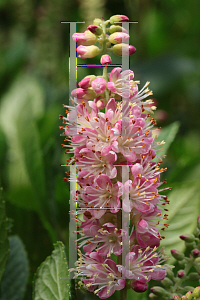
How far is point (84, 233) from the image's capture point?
0.70m

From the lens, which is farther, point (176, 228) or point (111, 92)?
point (176, 228)

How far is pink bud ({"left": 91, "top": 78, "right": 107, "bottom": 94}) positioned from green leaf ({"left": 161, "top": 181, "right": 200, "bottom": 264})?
0.36 metres

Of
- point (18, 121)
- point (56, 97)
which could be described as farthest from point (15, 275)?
point (56, 97)

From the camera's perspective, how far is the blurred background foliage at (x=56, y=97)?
101 cm

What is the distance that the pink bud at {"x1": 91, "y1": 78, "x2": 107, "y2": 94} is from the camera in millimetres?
700

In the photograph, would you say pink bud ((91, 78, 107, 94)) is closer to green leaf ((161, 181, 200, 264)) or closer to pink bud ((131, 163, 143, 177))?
pink bud ((131, 163, 143, 177))

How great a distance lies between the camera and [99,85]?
0.70m

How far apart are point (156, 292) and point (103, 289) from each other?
0.10 metres

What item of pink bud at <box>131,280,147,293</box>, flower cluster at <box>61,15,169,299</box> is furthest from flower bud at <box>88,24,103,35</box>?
pink bud at <box>131,280,147,293</box>

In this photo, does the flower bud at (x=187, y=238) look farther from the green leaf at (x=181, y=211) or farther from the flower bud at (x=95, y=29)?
the flower bud at (x=95, y=29)

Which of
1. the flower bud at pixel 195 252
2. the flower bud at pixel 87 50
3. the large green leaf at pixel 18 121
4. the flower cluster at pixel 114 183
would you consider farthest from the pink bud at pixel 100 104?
the large green leaf at pixel 18 121

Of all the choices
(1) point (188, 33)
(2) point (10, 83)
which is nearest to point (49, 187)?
(2) point (10, 83)

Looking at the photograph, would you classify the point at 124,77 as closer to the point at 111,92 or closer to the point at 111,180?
the point at 111,92

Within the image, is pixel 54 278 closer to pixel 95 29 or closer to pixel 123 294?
pixel 123 294
